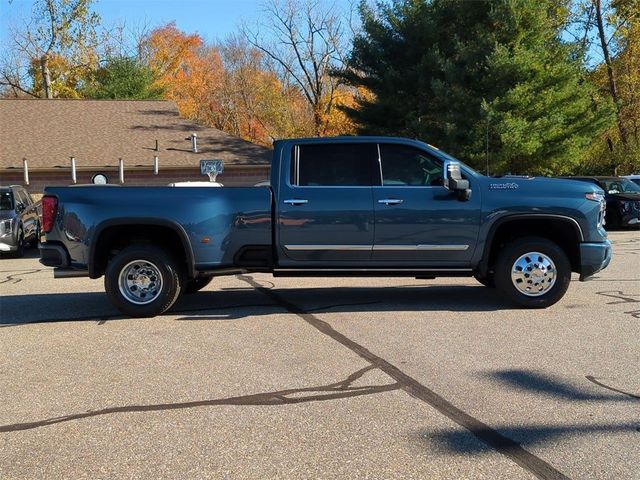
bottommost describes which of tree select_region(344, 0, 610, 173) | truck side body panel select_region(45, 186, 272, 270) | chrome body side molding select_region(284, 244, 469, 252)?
chrome body side molding select_region(284, 244, 469, 252)

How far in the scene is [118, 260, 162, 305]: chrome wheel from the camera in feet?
23.7

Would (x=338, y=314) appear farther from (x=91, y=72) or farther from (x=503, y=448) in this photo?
(x=91, y=72)

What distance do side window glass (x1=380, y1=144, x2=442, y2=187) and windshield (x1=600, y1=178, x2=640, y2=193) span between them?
14.7 m

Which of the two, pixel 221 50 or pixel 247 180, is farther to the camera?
pixel 221 50

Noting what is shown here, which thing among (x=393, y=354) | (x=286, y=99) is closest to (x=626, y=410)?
(x=393, y=354)

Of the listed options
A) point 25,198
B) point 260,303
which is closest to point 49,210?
point 260,303

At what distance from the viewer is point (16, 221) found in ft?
47.3

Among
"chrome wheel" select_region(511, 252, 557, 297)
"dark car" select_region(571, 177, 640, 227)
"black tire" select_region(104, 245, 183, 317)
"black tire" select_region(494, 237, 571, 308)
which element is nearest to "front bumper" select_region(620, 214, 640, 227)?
"dark car" select_region(571, 177, 640, 227)

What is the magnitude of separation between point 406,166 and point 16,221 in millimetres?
10640

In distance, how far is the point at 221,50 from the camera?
166ft

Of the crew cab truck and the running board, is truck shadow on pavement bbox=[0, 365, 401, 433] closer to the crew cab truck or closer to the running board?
the running board

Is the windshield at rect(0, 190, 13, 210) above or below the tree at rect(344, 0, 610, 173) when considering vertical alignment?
below

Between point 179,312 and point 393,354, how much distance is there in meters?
3.10

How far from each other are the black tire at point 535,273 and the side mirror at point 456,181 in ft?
2.94
